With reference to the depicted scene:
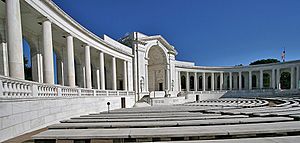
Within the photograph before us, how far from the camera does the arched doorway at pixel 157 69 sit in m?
51.7

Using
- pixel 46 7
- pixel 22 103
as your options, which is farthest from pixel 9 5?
pixel 22 103

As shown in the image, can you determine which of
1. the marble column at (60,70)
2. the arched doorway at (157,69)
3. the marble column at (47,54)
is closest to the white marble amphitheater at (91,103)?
the marble column at (47,54)

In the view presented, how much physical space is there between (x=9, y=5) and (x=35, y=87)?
675 cm

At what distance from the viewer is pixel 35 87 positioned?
10266 mm

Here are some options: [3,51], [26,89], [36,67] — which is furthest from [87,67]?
[26,89]

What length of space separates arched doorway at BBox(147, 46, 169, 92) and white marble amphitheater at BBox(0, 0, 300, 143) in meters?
0.32

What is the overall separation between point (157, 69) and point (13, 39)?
1715 inches

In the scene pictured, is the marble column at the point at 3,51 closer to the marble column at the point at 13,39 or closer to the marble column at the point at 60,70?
the marble column at the point at 13,39

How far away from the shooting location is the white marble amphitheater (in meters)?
5.32

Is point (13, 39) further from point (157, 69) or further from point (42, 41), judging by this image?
point (157, 69)

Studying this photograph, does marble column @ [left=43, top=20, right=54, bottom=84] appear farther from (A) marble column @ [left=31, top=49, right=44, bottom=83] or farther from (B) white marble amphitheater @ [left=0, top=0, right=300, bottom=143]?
(A) marble column @ [left=31, top=49, right=44, bottom=83]

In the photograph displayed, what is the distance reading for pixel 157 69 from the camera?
177 ft

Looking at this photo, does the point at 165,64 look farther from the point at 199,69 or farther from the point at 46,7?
the point at 46,7

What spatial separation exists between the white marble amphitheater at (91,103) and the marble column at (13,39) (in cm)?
6
